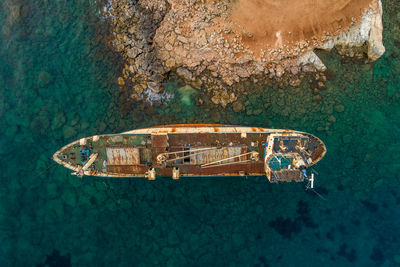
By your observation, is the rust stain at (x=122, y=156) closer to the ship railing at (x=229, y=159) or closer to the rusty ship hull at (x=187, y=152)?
the rusty ship hull at (x=187, y=152)

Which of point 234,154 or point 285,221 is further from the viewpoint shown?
point 285,221

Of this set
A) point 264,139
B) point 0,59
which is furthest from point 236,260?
point 0,59

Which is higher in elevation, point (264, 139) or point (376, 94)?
point (376, 94)

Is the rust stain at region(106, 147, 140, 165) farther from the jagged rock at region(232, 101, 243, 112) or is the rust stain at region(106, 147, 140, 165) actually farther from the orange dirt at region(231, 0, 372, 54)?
the orange dirt at region(231, 0, 372, 54)

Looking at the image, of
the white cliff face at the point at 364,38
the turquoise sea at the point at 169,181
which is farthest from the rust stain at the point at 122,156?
the white cliff face at the point at 364,38

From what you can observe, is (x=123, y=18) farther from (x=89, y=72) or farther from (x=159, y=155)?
(x=159, y=155)

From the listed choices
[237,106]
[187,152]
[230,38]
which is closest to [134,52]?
[230,38]

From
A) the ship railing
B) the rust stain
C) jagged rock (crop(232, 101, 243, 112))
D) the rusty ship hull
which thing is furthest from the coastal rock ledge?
the rust stain
